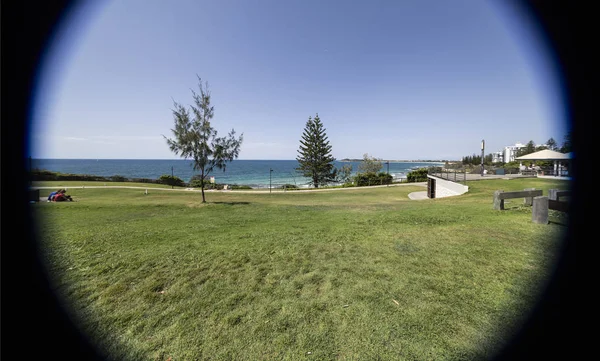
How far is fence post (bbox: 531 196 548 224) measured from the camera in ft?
16.7

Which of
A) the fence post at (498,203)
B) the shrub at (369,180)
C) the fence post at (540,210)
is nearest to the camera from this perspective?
the fence post at (540,210)

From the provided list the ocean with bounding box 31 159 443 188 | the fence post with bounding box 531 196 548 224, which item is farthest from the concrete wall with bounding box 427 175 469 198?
the ocean with bounding box 31 159 443 188

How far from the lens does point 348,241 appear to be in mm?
4840

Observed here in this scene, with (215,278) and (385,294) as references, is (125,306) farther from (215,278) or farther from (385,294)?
(385,294)

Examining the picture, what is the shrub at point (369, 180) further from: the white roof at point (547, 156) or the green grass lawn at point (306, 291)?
the green grass lawn at point (306, 291)

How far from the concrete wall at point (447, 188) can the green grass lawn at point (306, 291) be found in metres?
11.0

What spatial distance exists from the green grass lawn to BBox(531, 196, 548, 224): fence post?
20cm

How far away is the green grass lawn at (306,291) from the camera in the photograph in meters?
2.04

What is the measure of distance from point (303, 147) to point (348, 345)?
42598 millimetres

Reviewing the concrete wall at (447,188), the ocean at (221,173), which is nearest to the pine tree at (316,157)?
the ocean at (221,173)

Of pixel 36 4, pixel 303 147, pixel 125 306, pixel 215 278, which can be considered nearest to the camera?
pixel 125 306

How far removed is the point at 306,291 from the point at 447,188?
55.8 ft

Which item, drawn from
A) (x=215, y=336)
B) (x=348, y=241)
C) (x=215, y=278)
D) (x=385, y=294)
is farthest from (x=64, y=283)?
(x=348, y=241)

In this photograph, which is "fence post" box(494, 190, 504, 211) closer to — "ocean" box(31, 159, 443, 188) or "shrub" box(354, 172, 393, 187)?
"ocean" box(31, 159, 443, 188)
